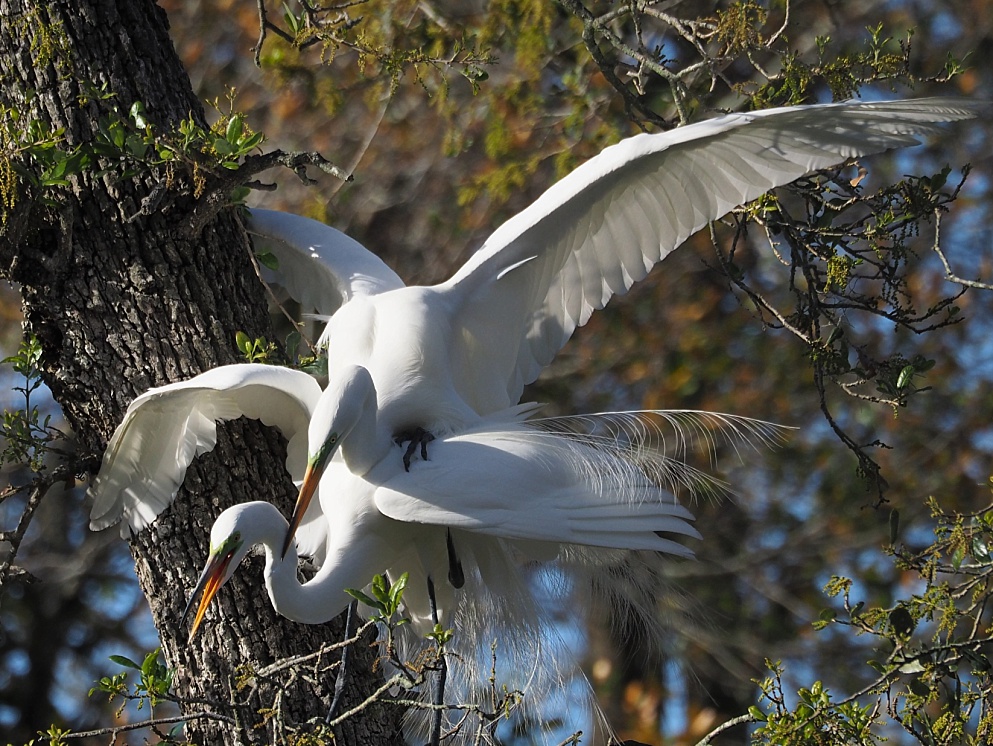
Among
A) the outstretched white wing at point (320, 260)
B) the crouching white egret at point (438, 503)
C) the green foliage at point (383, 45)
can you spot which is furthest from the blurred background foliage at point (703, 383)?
the crouching white egret at point (438, 503)

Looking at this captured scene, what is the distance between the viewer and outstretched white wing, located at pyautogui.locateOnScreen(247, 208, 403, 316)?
3529 mm

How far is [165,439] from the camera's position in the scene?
2986mm

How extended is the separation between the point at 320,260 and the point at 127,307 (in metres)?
0.74

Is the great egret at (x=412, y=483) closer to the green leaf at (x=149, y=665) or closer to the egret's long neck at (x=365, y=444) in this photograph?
the egret's long neck at (x=365, y=444)

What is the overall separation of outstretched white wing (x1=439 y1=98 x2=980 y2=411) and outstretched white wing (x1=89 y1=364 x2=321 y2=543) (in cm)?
56

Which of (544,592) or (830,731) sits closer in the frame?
(830,731)

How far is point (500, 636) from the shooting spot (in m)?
3.28

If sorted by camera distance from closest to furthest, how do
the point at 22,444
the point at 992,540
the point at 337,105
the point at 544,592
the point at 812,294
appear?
the point at 992,540 < the point at 22,444 < the point at 812,294 < the point at 544,592 < the point at 337,105

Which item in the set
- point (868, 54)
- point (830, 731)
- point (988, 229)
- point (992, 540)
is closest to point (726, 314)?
point (988, 229)

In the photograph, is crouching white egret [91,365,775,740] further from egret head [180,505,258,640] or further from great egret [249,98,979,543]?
great egret [249,98,979,543]

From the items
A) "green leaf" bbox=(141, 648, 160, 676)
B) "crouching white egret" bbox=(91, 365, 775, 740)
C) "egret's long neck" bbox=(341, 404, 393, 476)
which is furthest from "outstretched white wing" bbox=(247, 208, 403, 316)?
"green leaf" bbox=(141, 648, 160, 676)

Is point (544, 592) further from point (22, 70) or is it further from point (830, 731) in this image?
point (22, 70)

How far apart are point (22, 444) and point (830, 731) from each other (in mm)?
1955

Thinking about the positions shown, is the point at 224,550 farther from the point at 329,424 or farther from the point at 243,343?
the point at 243,343
